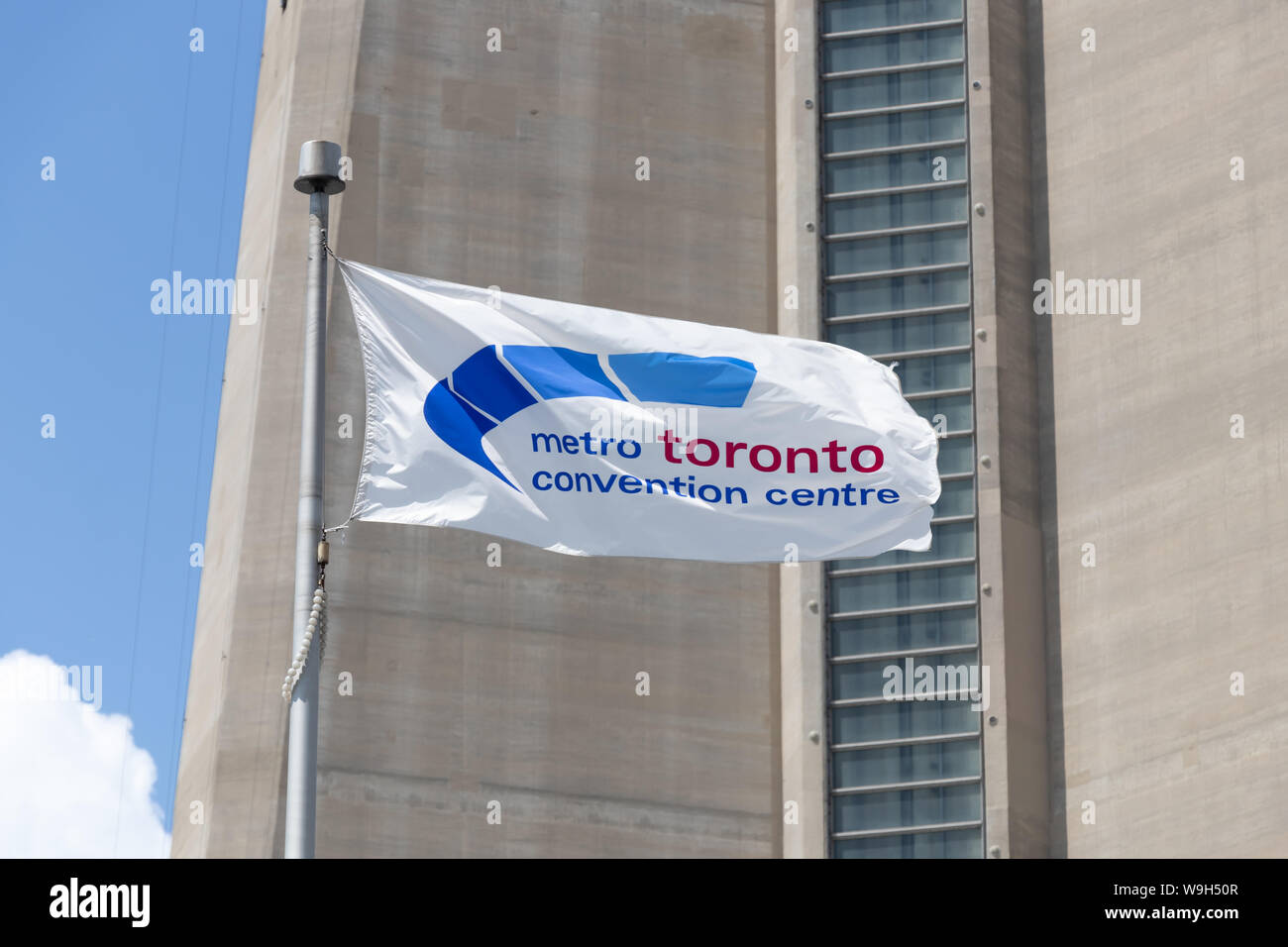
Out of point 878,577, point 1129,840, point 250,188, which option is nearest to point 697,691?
point 878,577

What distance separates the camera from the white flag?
1289 centimetres

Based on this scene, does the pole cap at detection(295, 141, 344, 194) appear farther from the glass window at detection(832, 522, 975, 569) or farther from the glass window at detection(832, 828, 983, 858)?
the glass window at detection(832, 522, 975, 569)

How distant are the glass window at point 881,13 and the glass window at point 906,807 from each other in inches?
519

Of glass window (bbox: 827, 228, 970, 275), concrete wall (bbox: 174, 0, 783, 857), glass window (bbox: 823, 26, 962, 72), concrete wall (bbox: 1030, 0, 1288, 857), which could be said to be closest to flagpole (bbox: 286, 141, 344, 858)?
concrete wall (bbox: 174, 0, 783, 857)

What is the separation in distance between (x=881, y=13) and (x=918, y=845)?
14.3 metres

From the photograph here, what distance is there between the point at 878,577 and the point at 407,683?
7699 millimetres

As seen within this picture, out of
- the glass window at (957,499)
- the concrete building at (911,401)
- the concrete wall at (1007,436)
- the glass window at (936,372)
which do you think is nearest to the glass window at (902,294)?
the concrete building at (911,401)

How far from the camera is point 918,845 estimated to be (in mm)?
32406

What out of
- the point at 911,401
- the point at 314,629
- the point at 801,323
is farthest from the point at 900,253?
the point at 314,629

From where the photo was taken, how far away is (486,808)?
32.1 meters

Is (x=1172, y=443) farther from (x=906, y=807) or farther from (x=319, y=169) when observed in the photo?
(x=319, y=169)
